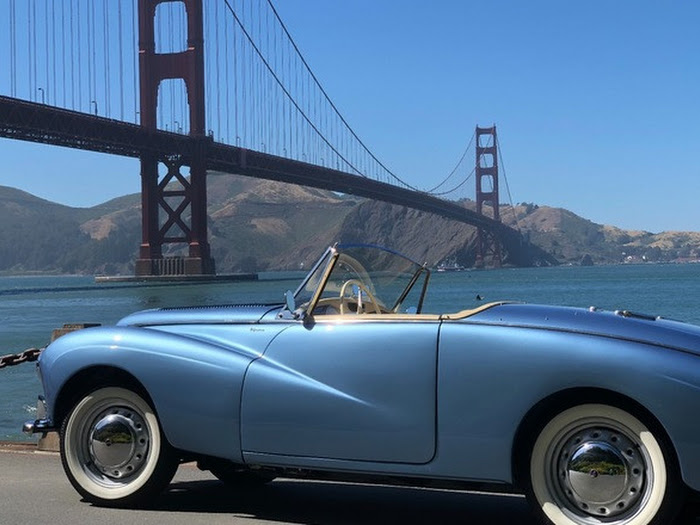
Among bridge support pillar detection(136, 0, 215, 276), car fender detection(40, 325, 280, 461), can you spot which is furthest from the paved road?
bridge support pillar detection(136, 0, 215, 276)

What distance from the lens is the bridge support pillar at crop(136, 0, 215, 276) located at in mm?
66438

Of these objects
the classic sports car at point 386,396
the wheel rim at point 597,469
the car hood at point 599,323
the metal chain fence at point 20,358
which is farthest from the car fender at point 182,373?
the metal chain fence at point 20,358

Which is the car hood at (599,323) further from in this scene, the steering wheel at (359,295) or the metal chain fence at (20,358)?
the metal chain fence at (20,358)

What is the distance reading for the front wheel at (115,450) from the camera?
4.17 metres

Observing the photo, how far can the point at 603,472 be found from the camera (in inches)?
135

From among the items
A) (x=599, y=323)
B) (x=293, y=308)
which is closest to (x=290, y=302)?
(x=293, y=308)

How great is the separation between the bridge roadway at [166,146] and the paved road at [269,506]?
48630mm

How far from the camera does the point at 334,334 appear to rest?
3947 millimetres

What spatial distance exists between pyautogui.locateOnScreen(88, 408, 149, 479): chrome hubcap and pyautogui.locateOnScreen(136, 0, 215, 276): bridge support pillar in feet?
200

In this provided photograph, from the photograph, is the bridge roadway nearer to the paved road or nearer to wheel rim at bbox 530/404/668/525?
the paved road

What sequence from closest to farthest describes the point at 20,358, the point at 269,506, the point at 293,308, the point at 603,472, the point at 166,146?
A: the point at 603,472 < the point at 293,308 < the point at 269,506 < the point at 20,358 < the point at 166,146

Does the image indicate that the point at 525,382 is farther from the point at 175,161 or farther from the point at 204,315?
the point at 175,161

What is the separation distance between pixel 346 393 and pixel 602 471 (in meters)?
0.92

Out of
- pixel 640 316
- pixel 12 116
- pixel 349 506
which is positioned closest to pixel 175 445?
pixel 349 506
